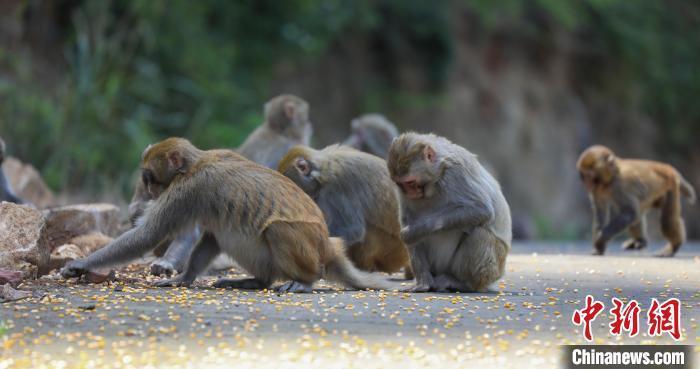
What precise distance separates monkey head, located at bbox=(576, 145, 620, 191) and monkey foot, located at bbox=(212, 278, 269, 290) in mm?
5496

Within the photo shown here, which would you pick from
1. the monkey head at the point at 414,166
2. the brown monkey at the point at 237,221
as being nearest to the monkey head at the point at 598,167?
the monkey head at the point at 414,166

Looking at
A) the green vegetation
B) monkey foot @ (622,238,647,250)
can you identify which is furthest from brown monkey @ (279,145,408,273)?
the green vegetation

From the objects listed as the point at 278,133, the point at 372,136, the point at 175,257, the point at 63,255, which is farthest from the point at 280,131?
the point at 63,255

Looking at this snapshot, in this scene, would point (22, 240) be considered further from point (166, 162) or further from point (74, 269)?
point (166, 162)

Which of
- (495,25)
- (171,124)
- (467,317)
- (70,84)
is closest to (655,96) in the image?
(495,25)

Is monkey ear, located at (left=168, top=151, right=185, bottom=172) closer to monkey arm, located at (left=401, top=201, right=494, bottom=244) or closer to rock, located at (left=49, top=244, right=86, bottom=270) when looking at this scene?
rock, located at (left=49, top=244, right=86, bottom=270)

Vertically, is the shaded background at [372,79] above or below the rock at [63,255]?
above

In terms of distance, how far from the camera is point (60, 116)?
1422 centimetres

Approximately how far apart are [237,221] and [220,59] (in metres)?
11.8

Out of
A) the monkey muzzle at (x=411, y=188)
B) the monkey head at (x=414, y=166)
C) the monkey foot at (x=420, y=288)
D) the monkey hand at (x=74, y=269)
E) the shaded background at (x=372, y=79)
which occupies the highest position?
the shaded background at (x=372, y=79)

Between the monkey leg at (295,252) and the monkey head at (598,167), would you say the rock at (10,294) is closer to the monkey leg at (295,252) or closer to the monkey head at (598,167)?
the monkey leg at (295,252)

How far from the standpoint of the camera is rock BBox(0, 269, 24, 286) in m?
6.25

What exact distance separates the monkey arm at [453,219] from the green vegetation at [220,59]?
785cm

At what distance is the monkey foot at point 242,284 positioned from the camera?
23.0 feet
